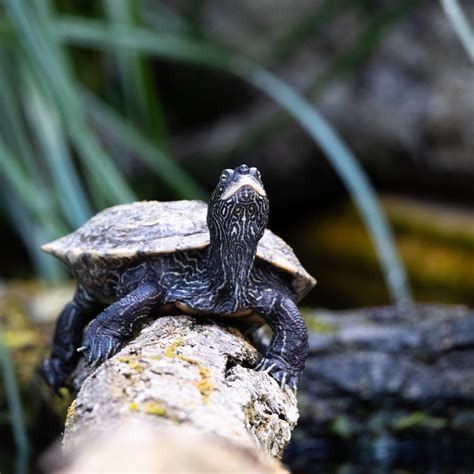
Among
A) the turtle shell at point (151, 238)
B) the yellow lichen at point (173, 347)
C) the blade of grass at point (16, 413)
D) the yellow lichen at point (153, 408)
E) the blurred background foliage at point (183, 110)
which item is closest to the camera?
the yellow lichen at point (153, 408)

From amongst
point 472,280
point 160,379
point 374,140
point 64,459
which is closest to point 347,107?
point 374,140

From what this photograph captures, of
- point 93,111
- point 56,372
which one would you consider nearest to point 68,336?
point 56,372

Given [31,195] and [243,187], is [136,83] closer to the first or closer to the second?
[31,195]

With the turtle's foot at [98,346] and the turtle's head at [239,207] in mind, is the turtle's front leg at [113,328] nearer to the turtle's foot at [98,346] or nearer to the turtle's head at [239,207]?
the turtle's foot at [98,346]

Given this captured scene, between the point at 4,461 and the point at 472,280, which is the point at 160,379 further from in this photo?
the point at 472,280

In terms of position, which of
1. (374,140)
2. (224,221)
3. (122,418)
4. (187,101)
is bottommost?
(122,418)

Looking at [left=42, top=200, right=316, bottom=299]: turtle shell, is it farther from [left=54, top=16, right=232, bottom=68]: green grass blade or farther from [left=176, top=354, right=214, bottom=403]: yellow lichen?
[left=54, top=16, right=232, bottom=68]: green grass blade

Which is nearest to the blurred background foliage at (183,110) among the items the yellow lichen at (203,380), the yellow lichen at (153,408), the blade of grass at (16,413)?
the blade of grass at (16,413)
